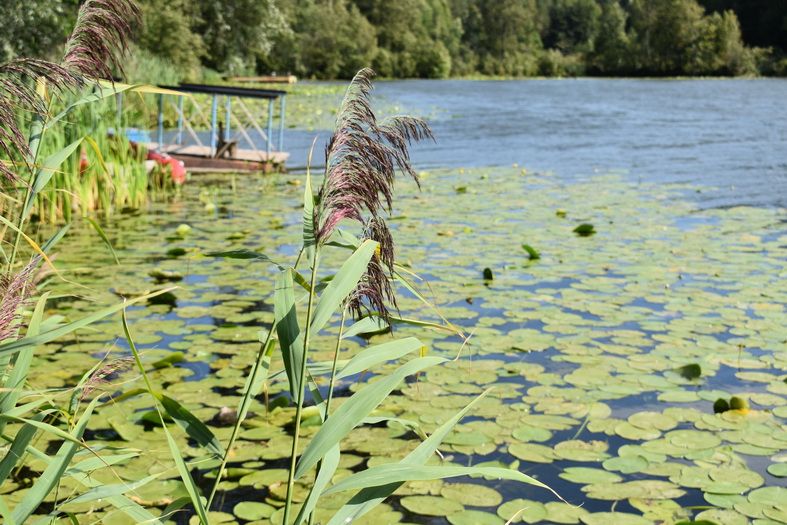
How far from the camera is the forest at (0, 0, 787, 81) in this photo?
114 ft

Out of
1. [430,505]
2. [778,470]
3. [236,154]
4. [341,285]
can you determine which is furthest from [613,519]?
[236,154]

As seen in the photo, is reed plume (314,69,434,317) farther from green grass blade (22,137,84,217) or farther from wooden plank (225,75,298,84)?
wooden plank (225,75,298,84)

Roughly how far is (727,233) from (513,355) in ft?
13.5

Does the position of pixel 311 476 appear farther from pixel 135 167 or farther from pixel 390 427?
pixel 135 167

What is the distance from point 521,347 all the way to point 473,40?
86.2 meters

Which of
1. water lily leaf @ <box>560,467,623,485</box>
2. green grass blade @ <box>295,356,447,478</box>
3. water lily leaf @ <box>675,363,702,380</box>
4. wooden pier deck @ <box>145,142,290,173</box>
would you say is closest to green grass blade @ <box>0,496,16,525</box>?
green grass blade @ <box>295,356,447,478</box>

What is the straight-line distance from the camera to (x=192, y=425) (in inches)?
72.1

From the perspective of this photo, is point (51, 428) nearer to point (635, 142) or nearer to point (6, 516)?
point (6, 516)

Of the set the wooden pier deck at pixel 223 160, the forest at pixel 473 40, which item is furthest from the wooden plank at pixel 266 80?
the wooden pier deck at pixel 223 160

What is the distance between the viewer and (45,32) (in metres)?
15.9

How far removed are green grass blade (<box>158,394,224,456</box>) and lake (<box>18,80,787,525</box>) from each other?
209mm

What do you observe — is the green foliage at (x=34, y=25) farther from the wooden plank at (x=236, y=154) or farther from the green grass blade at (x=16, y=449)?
the green grass blade at (x=16, y=449)

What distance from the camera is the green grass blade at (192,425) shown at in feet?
5.89

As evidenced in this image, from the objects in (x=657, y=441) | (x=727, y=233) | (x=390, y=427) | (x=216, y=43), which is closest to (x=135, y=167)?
(x=727, y=233)
